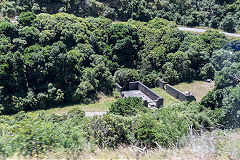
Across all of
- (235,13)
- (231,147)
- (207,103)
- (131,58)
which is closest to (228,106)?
(207,103)

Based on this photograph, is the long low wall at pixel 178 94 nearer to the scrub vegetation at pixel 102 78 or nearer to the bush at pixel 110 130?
the scrub vegetation at pixel 102 78

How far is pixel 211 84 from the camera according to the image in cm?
2519

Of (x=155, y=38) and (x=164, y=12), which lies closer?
(x=155, y=38)

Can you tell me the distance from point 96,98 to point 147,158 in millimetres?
15611

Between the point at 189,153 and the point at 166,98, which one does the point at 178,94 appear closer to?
the point at 166,98

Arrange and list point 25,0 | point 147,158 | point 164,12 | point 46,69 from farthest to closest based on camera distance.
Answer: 1. point 164,12
2. point 25,0
3. point 46,69
4. point 147,158

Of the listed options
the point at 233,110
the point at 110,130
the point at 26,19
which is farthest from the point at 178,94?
the point at 26,19

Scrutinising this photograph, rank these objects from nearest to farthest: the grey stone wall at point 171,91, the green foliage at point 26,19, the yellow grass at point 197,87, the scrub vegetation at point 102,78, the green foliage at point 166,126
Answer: the scrub vegetation at point 102,78 → the green foliage at point 166,126 → the grey stone wall at point 171,91 → the green foliage at point 26,19 → the yellow grass at point 197,87

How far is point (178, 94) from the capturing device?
2186 centimetres

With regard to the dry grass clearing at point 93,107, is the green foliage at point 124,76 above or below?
above

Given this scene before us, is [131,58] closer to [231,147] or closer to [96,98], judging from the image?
[96,98]

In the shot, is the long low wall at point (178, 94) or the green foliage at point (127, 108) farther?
the long low wall at point (178, 94)

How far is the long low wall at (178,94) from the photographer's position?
20.9 metres

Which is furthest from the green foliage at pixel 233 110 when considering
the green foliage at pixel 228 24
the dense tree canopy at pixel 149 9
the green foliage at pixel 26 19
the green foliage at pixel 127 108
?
the green foliage at pixel 228 24
